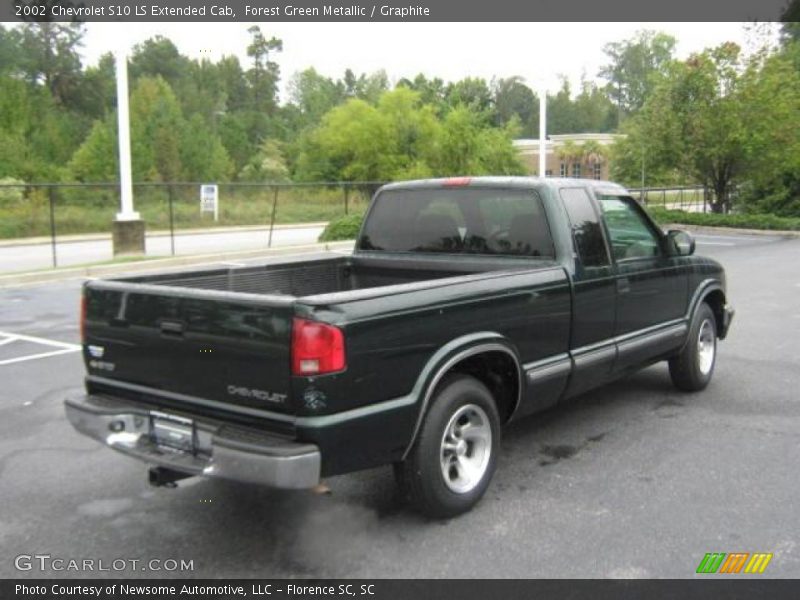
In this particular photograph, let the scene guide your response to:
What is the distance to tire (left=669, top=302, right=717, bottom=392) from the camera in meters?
6.41

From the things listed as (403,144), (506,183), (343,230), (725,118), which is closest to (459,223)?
(506,183)

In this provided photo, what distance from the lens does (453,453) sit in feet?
13.9

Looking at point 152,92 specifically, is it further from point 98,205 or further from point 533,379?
point 533,379

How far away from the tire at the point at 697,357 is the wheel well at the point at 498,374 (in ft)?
7.59

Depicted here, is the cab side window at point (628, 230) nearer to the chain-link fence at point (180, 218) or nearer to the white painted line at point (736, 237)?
the chain-link fence at point (180, 218)

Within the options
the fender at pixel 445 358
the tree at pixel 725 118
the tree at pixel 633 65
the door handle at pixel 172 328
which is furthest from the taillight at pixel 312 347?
the tree at pixel 633 65

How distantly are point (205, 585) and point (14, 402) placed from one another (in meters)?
3.82

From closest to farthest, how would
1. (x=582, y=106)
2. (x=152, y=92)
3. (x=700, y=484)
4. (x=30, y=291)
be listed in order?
(x=700, y=484), (x=30, y=291), (x=152, y=92), (x=582, y=106)

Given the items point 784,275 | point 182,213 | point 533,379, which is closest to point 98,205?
point 182,213

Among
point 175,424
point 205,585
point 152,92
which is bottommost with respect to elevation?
point 205,585

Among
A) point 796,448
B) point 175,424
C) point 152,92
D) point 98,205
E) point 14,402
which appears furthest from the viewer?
point 152,92

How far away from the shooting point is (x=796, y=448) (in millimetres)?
5230

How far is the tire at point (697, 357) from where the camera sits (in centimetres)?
641

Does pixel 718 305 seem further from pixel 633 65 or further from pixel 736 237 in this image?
pixel 633 65
